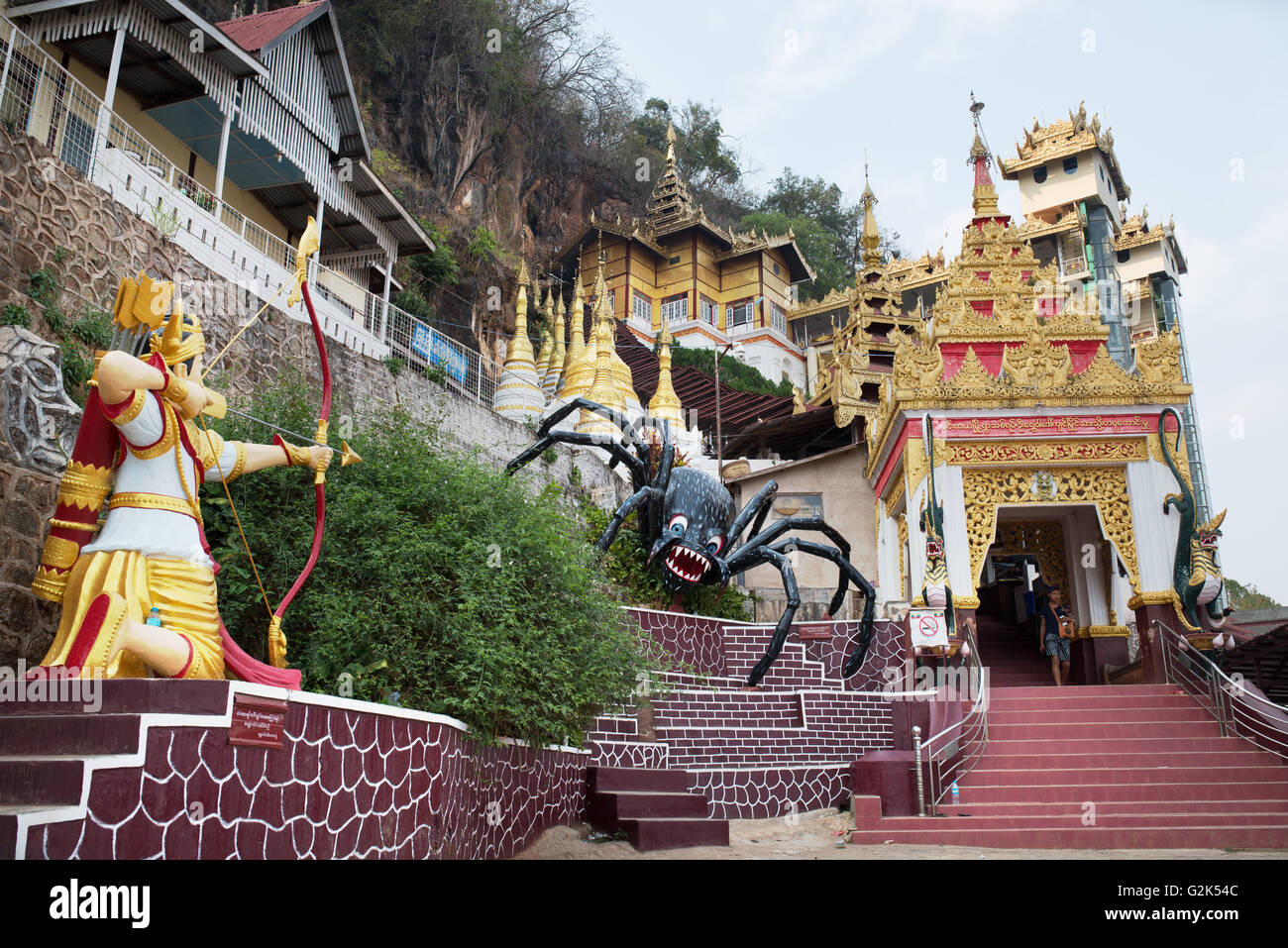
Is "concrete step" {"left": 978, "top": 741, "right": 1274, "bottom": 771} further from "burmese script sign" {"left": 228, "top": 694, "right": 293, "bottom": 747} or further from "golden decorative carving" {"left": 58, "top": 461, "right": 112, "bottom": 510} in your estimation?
"golden decorative carving" {"left": 58, "top": 461, "right": 112, "bottom": 510}

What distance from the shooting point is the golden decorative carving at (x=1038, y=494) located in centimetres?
1374

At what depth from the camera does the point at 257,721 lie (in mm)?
4754

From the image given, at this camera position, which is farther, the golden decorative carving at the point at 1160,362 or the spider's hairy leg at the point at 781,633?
the golden decorative carving at the point at 1160,362

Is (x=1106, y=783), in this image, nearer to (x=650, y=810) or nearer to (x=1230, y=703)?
(x=1230, y=703)

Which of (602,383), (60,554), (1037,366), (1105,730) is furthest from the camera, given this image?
(602,383)

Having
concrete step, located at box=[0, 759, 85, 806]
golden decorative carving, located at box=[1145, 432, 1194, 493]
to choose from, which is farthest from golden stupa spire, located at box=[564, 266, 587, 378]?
concrete step, located at box=[0, 759, 85, 806]

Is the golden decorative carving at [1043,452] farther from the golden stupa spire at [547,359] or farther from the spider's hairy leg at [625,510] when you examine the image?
the golden stupa spire at [547,359]

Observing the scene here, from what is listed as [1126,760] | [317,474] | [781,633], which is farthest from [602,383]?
[317,474]

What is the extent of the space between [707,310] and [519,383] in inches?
948

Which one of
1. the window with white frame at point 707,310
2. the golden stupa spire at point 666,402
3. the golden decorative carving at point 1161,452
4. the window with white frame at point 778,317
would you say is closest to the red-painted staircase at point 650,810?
the golden decorative carving at point 1161,452

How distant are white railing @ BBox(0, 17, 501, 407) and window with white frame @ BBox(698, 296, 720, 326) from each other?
2793cm

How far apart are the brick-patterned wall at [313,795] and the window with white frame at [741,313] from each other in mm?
39166

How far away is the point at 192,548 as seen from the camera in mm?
5332

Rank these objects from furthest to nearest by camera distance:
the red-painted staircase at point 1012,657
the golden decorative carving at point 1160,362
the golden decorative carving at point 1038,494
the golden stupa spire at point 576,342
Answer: the golden stupa spire at point 576,342 → the red-painted staircase at point 1012,657 → the golden decorative carving at point 1160,362 → the golden decorative carving at point 1038,494
